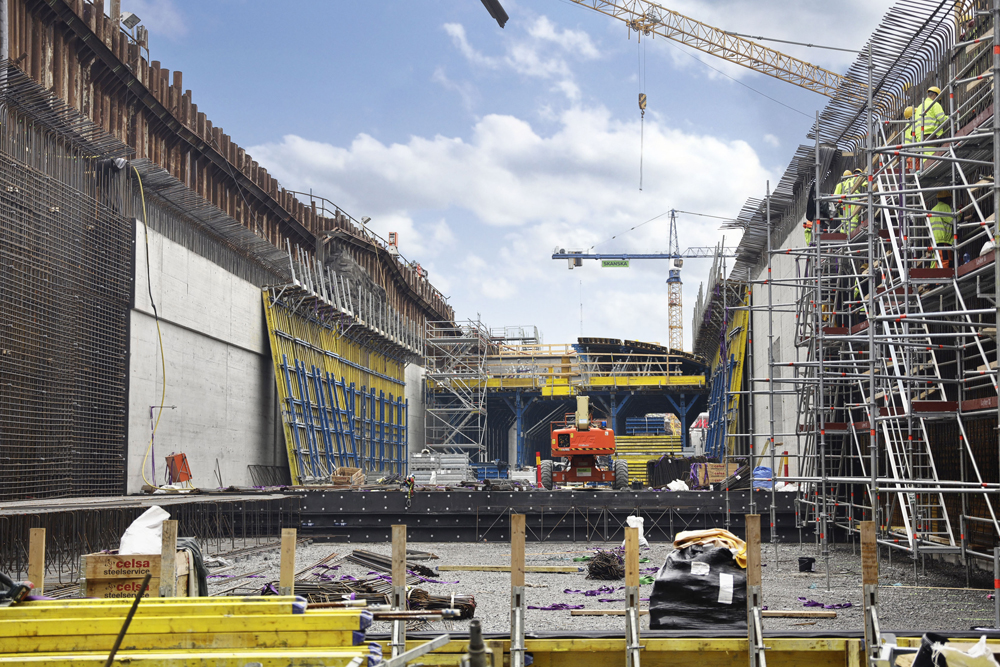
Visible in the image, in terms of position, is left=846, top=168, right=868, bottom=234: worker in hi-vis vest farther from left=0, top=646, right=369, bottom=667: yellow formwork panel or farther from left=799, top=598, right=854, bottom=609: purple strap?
left=0, top=646, right=369, bottom=667: yellow formwork panel

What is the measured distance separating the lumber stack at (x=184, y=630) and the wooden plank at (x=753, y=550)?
10.4ft

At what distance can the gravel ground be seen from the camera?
10648 millimetres

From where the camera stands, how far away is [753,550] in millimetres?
7883

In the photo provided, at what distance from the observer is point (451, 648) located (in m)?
7.95

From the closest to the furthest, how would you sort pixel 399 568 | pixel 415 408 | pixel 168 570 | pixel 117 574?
pixel 399 568
pixel 168 570
pixel 117 574
pixel 415 408

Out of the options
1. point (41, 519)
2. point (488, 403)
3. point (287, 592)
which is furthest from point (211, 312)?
point (488, 403)

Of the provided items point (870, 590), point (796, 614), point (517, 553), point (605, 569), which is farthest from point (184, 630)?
point (605, 569)

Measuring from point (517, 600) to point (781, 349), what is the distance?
19.9 m

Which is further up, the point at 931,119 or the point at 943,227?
the point at 931,119

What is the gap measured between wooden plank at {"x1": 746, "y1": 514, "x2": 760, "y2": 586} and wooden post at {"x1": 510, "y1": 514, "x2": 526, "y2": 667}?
6.21ft

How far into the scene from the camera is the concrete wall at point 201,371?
2144 centimetres

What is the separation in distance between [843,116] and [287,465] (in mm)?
20140

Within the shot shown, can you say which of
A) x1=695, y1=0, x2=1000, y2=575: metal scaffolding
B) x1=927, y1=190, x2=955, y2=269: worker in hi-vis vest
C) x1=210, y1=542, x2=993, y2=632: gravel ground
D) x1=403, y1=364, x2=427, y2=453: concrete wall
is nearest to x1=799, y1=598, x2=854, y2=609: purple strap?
x1=210, y1=542, x2=993, y2=632: gravel ground

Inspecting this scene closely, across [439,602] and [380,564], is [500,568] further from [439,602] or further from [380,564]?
[439,602]
